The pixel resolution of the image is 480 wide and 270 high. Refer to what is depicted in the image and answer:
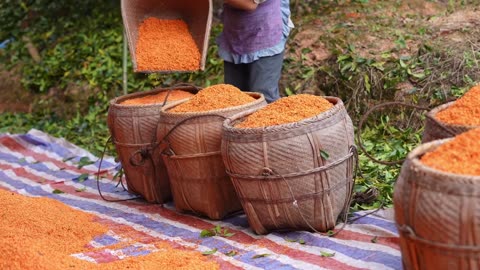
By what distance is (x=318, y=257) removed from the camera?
125 inches

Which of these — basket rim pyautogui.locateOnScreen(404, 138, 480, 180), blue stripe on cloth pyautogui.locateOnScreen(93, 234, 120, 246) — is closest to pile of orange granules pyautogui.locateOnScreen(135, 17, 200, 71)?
blue stripe on cloth pyautogui.locateOnScreen(93, 234, 120, 246)

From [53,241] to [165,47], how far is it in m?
1.42

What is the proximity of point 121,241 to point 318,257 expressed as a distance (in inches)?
41.7

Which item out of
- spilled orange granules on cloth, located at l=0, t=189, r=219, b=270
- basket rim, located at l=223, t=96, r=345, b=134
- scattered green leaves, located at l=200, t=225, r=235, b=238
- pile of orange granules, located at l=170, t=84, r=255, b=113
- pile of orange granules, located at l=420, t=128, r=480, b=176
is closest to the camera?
pile of orange granules, located at l=420, t=128, r=480, b=176

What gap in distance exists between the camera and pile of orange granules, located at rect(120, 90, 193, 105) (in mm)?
4344

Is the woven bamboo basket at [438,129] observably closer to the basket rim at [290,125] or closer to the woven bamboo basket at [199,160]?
the basket rim at [290,125]

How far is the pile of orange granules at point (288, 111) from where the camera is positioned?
3342mm

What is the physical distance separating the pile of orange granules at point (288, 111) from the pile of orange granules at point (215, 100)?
30 cm

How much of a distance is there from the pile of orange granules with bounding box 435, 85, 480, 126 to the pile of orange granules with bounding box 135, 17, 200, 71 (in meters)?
1.85

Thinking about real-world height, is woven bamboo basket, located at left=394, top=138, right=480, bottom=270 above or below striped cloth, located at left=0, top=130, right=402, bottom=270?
above

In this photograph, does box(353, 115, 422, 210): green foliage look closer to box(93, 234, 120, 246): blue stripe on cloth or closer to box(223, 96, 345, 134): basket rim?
box(223, 96, 345, 134): basket rim

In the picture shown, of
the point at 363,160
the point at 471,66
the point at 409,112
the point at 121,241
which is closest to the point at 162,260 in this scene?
the point at 121,241

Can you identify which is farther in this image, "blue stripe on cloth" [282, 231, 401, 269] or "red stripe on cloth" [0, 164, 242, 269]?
"red stripe on cloth" [0, 164, 242, 269]

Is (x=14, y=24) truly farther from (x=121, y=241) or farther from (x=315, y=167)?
(x=315, y=167)
